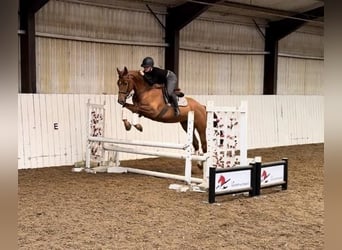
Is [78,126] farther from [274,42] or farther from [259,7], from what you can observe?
[274,42]

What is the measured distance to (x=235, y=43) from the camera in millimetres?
11547

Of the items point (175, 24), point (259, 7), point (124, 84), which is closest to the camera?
point (124, 84)

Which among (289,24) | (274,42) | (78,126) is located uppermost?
(289,24)

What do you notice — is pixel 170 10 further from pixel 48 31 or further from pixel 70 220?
pixel 70 220

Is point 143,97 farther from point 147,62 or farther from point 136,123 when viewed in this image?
point 147,62

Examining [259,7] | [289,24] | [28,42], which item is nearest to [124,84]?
[28,42]

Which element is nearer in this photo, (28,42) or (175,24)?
(28,42)

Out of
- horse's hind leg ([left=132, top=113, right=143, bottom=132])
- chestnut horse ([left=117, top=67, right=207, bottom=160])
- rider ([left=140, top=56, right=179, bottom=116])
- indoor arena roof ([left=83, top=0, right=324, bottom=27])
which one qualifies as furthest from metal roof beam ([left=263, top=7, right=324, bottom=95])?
horse's hind leg ([left=132, top=113, right=143, bottom=132])

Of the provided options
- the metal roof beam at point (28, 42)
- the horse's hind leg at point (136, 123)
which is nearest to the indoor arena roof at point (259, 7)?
the metal roof beam at point (28, 42)

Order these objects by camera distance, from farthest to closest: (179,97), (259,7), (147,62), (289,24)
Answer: (289,24)
(259,7)
(179,97)
(147,62)

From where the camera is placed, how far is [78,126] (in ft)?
25.3

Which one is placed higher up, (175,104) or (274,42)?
(274,42)

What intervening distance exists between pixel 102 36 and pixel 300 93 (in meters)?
6.61
